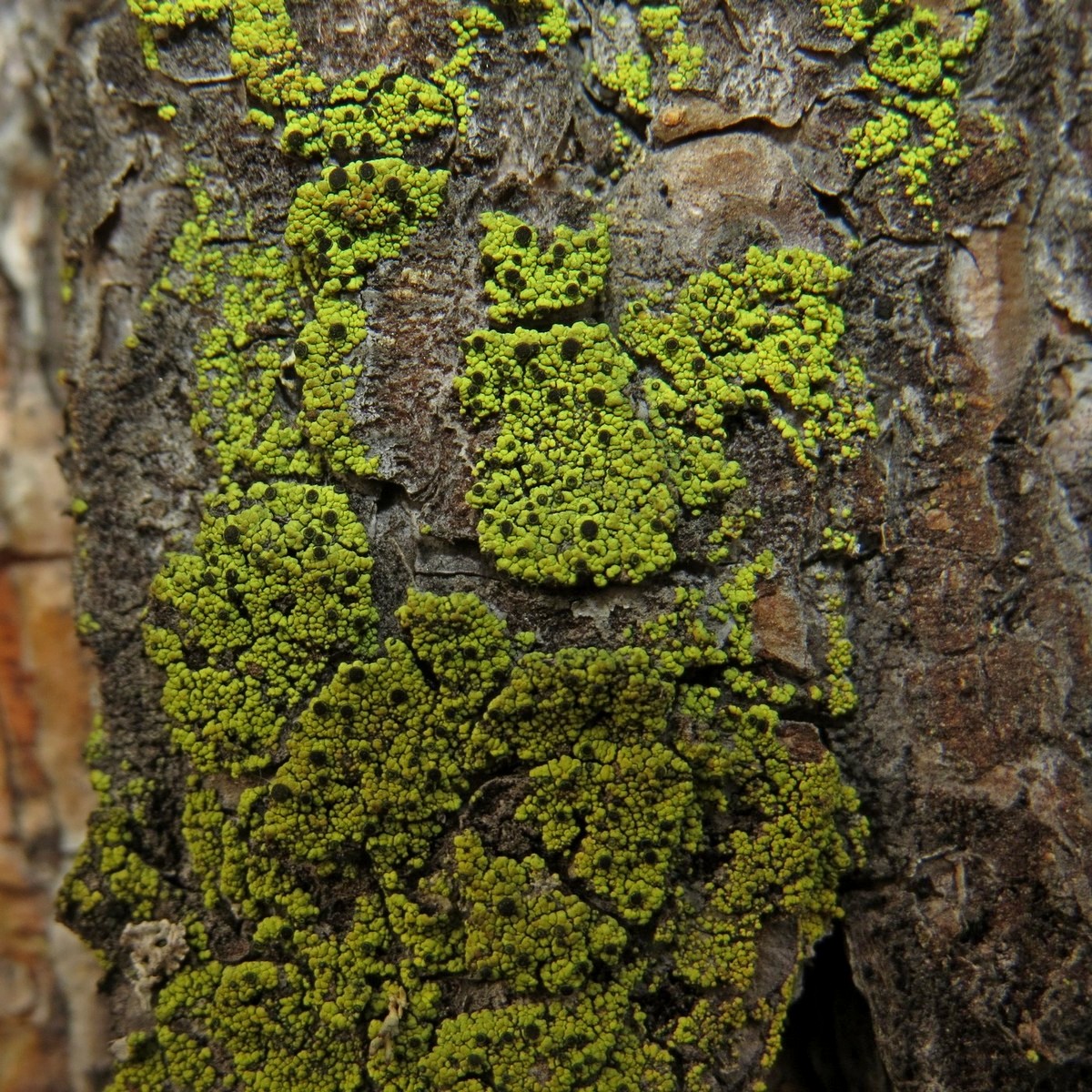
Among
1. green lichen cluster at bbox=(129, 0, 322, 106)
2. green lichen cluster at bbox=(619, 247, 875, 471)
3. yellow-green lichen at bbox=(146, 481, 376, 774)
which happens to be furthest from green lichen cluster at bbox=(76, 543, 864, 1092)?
green lichen cluster at bbox=(129, 0, 322, 106)

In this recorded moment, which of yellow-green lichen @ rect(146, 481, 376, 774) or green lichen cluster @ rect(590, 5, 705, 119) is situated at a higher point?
green lichen cluster @ rect(590, 5, 705, 119)

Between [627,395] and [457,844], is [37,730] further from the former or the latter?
[627,395]

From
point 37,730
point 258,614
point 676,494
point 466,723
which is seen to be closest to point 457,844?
point 466,723

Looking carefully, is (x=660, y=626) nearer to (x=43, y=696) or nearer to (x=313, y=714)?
(x=313, y=714)

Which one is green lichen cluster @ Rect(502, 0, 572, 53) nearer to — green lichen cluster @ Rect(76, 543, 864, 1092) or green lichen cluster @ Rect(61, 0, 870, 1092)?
green lichen cluster @ Rect(61, 0, 870, 1092)

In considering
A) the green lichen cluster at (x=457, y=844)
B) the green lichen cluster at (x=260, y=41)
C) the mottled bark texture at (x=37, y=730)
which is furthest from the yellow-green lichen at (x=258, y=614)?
the green lichen cluster at (x=260, y=41)

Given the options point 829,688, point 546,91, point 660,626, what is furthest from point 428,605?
point 546,91
